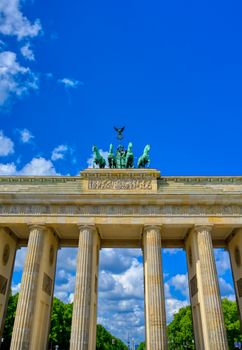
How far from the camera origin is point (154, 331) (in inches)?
1056

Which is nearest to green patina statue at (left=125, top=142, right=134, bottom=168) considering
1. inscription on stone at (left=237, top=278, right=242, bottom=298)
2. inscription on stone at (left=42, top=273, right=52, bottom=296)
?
inscription on stone at (left=42, top=273, right=52, bottom=296)

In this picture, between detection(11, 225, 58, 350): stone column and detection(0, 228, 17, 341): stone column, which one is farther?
detection(0, 228, 17, 341): stone column

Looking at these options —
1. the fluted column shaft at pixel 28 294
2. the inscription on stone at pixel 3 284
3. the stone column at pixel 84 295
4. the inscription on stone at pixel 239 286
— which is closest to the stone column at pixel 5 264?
the inscription on stone at pixel 3 284

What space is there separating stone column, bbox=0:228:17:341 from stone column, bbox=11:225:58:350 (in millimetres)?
4748

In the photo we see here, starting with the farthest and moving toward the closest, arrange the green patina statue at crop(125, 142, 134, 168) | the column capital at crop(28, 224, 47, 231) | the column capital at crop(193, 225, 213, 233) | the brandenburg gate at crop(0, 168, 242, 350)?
the green patina statue at crop(125, 142, 134, 168) → the column capital at crop(28, 224, 47, 231) → the column capital at crop(193, 225, 213, 233) → the brandenburg gate at crop(0, 168, 242, 350)

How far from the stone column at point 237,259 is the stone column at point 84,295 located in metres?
15.3

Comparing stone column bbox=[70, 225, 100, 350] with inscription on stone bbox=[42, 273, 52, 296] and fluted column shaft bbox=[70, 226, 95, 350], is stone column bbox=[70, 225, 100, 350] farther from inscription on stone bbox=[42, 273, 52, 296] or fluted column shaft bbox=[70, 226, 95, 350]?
inscription on stone bbox=[42, 273, 52, 296]

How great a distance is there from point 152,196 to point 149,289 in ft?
28.9

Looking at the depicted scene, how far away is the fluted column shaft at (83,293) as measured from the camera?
26.7m

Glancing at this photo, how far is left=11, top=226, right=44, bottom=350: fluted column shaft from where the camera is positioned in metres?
26.7

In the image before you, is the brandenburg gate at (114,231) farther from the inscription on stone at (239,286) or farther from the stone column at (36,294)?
the inscription on stone at (239,286)

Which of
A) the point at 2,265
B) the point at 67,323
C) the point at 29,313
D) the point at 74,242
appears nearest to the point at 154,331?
the point at 29,313

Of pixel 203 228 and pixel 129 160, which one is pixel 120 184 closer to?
pixel 129 160

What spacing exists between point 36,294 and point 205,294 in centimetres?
1543
